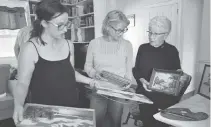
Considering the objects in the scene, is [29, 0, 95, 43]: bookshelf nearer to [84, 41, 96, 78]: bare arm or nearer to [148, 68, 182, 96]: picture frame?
[84, 41, 96, 78]: bare arm

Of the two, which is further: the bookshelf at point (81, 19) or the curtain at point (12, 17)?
the bookshelf at point (81, 19)

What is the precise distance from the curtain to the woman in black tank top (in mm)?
2572

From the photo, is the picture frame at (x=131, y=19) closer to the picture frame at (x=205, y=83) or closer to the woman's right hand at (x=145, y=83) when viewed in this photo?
the woman's right hand at (x=145, y=83)

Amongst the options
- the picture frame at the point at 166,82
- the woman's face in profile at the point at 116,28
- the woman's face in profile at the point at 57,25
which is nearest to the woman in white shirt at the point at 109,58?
the woman's face in profile at the point at 116,28

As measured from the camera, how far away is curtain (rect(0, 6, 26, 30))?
3104mm

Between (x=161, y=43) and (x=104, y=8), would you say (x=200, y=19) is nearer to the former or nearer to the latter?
(x=161, y=43)

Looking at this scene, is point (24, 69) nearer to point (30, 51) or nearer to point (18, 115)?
point (30, 51)

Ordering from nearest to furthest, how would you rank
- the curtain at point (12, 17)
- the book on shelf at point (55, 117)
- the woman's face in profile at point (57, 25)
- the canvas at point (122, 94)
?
the book on shelf at point (55, 117) < the woman's face in profile at point (57, 25) < the canvas at point (122, 94) < the curtain at point (12, 17)

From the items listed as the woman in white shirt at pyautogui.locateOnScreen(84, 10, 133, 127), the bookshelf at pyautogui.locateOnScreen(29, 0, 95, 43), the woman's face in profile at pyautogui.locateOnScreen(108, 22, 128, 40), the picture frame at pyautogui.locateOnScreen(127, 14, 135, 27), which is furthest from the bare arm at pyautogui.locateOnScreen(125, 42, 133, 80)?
the bookshelf at pyautogui.locateOnScreen(29, 0, 95, 43)

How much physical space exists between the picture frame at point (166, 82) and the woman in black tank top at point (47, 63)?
0.53 metres

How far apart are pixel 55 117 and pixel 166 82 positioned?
70cm

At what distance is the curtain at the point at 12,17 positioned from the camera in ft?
10.2

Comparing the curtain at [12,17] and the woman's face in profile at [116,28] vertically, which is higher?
the curtain at [12,17]

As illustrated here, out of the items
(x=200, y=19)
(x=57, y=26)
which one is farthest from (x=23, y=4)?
(x=200, y=19)
